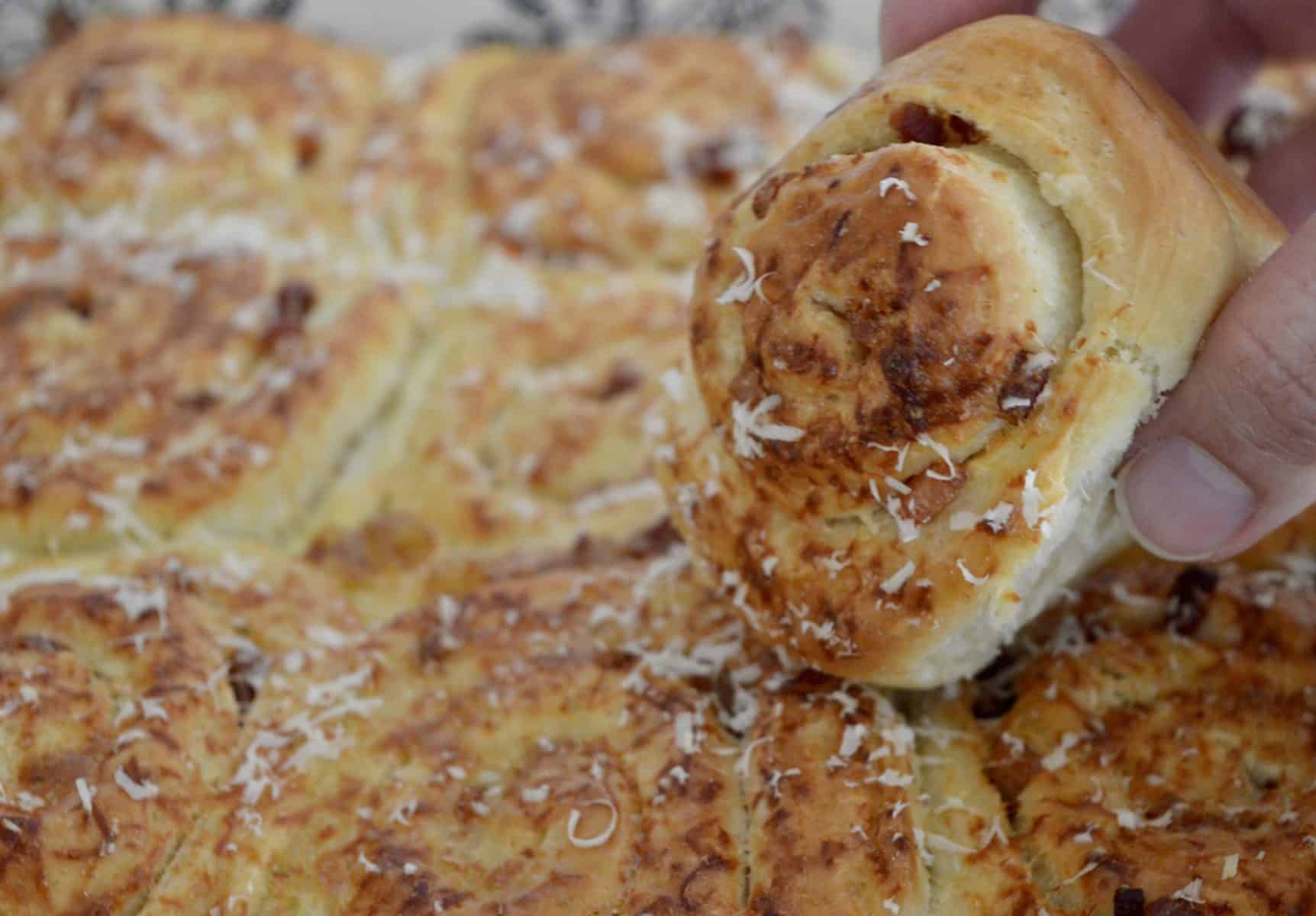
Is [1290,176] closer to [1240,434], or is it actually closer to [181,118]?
[1240,434]

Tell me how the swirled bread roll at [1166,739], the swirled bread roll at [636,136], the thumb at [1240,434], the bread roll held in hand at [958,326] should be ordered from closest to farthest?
1. the thumb at [1240,434]
2. the bread roll held in hand at [958,326]
3. the swirled bread roll at [1166,739]
4. the swirled bread roll at [636,136]

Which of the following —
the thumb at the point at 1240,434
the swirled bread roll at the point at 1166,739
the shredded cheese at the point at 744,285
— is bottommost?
the swirled bread roll at the point at 1166,739

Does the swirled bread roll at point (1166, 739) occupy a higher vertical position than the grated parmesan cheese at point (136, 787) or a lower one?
higher

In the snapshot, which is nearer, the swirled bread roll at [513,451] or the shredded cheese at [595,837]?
the shredded cheese at [595,837]

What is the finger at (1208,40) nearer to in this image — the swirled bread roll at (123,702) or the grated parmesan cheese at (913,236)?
the grated parmesan cheese at (913,236)

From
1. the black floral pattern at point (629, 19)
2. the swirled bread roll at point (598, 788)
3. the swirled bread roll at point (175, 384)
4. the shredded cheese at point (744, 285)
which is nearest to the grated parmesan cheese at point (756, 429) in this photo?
the shredded cheese at point (744, 285)

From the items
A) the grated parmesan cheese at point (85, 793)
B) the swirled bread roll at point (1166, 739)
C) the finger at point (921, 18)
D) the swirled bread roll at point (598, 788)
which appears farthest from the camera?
the finger at point (921, 18)

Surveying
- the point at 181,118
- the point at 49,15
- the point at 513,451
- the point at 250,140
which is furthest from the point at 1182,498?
the point at 49,15

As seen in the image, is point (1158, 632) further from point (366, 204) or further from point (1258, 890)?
point (366, 204)

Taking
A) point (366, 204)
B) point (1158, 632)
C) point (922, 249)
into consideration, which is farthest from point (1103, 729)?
point (366, 204)
